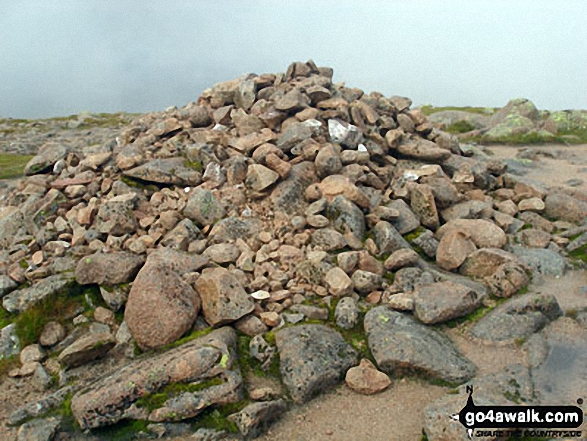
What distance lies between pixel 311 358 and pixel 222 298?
2494 mm

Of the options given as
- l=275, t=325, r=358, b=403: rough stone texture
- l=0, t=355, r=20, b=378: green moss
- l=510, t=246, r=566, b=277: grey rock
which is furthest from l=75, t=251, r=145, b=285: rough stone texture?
l=510, t=246, r=566, b=277: grey rock

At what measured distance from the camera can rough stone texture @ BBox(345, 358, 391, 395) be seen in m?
8.79

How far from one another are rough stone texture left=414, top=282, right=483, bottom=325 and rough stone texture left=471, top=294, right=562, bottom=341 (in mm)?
Answer: 474

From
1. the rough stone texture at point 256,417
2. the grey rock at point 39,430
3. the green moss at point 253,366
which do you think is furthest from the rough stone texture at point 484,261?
the grey rock at point 39,430

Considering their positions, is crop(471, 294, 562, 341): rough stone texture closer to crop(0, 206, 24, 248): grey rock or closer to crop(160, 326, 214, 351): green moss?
crop(160, 326, 214, 351): green moss

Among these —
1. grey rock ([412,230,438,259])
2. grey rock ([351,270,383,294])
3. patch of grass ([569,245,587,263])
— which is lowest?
patch of grass ([569,245,587,263])

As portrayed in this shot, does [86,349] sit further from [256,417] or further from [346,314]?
[346,314]

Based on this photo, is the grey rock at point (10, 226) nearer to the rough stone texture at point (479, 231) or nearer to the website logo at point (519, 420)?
the rough stone texture at point (479, 231)

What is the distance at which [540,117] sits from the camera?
46719 mm

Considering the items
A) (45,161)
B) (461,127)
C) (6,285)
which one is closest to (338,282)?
(6,285)

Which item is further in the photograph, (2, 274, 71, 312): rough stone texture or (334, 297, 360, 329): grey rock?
(2, 274, 71, 312): rough stone texture

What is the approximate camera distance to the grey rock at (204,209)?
12984 millimetres

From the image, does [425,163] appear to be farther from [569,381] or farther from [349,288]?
[569,381]

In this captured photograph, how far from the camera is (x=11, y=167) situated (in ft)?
112
